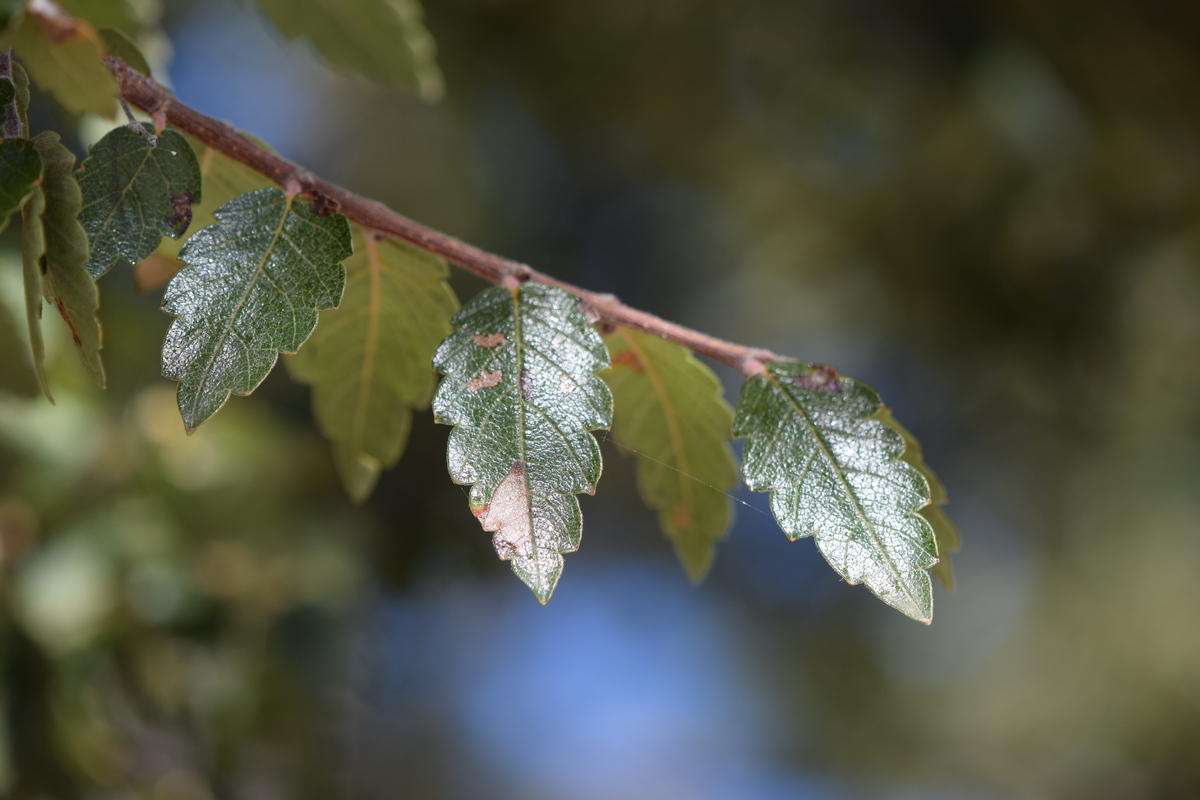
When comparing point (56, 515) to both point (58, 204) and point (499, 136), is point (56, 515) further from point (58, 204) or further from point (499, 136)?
point (499, 136)

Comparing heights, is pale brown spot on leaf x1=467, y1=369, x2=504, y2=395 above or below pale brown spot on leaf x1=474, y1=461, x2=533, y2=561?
above

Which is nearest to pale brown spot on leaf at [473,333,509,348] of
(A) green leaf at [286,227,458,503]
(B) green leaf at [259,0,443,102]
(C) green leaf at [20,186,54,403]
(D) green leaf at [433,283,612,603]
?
(D) green leaf at [433,283,612,603]

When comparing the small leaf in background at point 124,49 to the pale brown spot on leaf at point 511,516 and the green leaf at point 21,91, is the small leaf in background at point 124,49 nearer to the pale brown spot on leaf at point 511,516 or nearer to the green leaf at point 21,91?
the green leaf at point 21,91

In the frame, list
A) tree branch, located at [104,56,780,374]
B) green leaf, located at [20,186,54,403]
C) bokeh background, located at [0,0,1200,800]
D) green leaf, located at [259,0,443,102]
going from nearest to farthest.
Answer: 1. green leaf, located at [20,186,54,403]
2. tree branch, located at [104,56,780,374]
3. green leaf, located at [259,0,443,102]
4. bokeh background, located at [0,0,1200,800]

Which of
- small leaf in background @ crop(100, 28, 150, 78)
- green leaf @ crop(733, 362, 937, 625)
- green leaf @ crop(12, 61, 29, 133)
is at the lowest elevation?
green leaf @ crop(12, 61, 29, 133)

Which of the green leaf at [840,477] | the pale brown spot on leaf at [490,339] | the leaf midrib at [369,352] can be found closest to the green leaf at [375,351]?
the leaf midrib at [369,352]

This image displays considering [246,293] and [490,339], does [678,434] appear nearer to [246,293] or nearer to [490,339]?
[490,339]

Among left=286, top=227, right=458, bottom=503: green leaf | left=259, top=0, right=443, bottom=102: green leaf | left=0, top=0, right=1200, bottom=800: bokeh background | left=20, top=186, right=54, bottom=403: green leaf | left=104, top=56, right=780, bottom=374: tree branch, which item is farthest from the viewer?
left=0, top=0, right=1200, bottom=800: bokeh background

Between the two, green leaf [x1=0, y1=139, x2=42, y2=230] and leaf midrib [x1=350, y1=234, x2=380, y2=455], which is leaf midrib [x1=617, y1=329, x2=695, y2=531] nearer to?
leaf midrib [x1=350, y1=234, x2=380, y2=455]

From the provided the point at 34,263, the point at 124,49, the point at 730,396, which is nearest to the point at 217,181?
the point at 124,49
